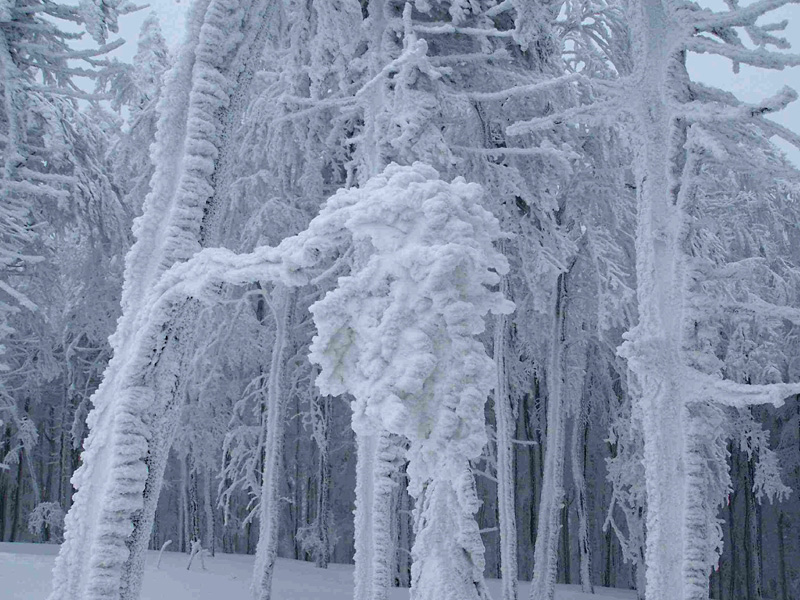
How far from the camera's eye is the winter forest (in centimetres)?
246

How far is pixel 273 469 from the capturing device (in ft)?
34.4

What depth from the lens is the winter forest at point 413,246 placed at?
2465mm

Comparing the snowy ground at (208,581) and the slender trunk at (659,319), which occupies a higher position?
the slender trunk at (659,319)

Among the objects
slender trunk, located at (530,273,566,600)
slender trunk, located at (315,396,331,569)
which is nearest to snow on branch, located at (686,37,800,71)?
slender trunk, located at (530,273,566,600)

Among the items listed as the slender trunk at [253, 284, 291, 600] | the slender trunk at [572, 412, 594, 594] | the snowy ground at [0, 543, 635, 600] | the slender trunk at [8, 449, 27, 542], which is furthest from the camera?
the slender trunk at [8, 449, 27, 542]

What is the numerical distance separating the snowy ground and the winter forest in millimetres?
411

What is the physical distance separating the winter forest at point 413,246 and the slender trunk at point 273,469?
5 centimetres

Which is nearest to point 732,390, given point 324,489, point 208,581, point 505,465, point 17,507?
point 505,465

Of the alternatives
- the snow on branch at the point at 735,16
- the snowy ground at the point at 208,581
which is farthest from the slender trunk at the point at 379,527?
the snowy ground at the point at 208,581

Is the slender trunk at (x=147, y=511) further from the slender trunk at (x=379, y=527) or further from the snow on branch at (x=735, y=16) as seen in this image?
the snow on branch at (x=735, y=16)

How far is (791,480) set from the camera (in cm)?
1989

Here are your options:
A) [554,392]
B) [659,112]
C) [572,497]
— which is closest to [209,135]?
[659,112]

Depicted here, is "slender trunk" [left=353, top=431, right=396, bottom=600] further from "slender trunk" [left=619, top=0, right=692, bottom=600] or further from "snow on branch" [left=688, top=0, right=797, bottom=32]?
"snow on branch" [left=688, top=0, right=797, bottom=32]

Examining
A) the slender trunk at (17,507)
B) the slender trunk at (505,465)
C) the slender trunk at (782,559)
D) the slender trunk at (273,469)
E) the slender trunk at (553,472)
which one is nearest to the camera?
the slender trunk at (505,465)
